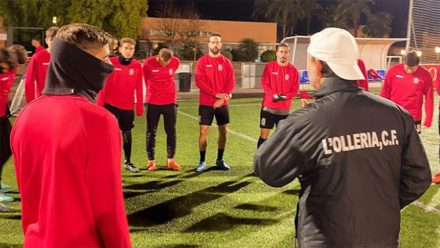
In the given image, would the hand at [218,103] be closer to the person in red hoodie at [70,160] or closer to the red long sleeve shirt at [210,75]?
the red long sleeve shirt at [210,75]

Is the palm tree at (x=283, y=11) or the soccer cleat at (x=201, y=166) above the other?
the palm tree at (x=283, y=11)

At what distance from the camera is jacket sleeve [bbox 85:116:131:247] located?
1.67 meters

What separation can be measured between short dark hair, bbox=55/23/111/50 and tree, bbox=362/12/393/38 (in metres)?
70.4

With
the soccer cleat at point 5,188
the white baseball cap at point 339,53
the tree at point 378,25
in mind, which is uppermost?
the tree at point 378,25

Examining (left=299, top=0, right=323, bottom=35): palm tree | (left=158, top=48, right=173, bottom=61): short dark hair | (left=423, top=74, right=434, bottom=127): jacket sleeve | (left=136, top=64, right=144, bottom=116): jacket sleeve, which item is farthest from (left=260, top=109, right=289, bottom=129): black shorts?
(left=299, top=0, right=323, bottom=35): palm tree

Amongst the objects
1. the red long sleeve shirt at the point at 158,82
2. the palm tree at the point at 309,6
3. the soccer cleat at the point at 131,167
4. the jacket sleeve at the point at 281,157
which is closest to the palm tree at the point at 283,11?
the palm tree at the point at 309,6

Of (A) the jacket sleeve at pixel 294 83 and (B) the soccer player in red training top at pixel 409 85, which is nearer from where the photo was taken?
(B) the soccer player in red training top at pixel 409 85

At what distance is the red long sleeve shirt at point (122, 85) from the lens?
7012 millimetres

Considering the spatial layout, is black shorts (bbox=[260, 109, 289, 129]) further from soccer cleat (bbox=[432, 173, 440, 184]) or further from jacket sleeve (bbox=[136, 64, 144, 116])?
soccer cleat (bbox=[432, 173, 440, 184])

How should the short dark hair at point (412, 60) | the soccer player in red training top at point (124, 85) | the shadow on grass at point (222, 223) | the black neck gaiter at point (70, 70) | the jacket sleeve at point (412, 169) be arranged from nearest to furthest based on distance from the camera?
the black neck gaiter at point (70, 70), the jacket sleeve at point (412, 169), the shadow on grass at point (222, 223), the short dark hair at point (412, 60), the soccer player in red training top at point (124, 85)

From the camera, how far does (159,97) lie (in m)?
7.40

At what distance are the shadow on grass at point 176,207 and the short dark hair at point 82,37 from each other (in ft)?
11.5

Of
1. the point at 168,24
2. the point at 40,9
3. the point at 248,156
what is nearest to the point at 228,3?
the point at 168,24

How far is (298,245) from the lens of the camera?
7.44ft
